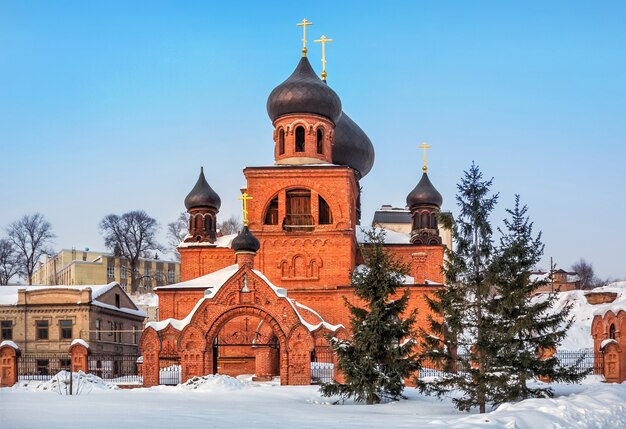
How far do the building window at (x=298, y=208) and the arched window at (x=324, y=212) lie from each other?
1.45 feet

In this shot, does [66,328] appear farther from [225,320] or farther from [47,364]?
[225,320]

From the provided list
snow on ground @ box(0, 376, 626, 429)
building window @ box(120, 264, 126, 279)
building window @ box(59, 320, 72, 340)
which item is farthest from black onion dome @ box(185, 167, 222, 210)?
building window @ box(120, 264, 126, 279)

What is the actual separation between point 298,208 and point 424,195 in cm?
765

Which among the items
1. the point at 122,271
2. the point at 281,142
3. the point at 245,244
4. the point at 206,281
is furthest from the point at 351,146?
the point at 122,271

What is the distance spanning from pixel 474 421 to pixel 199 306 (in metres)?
12.3

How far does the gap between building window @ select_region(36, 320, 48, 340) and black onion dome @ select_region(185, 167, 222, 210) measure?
30.2ft

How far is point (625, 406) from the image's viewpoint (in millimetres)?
14148

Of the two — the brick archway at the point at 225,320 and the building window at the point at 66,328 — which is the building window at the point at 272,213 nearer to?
the brick archway at the point at 225,320

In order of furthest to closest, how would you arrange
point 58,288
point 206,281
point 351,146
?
point 58,288, point 351,146, point 206,281

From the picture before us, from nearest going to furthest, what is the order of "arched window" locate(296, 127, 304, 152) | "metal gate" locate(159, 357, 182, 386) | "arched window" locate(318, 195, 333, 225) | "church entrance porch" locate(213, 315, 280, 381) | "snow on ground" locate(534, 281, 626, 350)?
"metal gate" locate(159, 357, 182, 386), "church entrance porch" locate(213, 315, 280, 381), "arched window" locate(318, 195, 333, 225), "arched window" locate(296, 127, 304, 152), "snow on ground" locate(534, 281, 626, 350)

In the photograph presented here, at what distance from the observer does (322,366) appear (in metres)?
24.2

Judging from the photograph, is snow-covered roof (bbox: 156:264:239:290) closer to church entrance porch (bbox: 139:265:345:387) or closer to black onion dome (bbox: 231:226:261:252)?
black onion dome (bbox: 231:226:261:252)

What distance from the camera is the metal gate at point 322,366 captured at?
23.8 metres

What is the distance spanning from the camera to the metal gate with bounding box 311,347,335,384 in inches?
936
